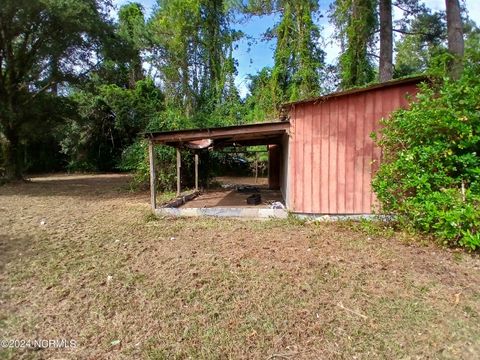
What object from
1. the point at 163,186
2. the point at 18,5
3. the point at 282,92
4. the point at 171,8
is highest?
the point at 171,8

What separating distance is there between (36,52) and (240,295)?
13.3 m

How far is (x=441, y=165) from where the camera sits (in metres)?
4.70

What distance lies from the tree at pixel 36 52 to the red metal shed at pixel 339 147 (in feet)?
30.3

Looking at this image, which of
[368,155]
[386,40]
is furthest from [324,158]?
[386,40]

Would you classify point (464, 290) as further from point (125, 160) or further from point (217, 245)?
point (125, 160)

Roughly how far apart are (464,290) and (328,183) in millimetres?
3078

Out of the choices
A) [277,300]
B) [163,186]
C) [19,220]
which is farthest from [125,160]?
[277,300]

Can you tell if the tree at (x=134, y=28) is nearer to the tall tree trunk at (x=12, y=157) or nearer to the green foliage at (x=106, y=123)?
the green foliage at (x=106, y=123)

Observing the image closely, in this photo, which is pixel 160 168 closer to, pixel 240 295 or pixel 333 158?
pixel 333 158

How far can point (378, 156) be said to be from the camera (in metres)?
5.96

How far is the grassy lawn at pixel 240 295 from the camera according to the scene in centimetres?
252

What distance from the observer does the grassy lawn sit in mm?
2518

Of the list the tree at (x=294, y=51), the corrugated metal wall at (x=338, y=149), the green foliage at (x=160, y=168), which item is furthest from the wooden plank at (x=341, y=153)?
the tree at (x=294, y=51)

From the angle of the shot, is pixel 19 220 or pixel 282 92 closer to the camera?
pixel 19 220
